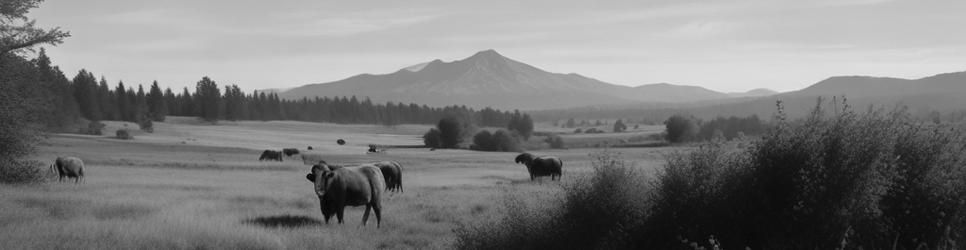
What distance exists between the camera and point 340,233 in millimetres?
14133

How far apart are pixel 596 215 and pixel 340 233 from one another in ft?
21.4

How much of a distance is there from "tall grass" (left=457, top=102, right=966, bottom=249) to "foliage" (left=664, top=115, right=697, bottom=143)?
381 ft

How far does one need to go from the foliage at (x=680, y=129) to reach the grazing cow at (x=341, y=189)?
367ft

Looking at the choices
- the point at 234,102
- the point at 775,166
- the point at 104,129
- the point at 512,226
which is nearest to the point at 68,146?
the point at 104,129

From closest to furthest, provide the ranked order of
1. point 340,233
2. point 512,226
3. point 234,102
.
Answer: point 512,226 → point 340,233 → point 234,102

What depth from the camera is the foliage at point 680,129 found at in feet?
398

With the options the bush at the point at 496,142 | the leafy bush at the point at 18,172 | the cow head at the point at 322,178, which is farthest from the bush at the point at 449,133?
the cow head at the point at 322,178

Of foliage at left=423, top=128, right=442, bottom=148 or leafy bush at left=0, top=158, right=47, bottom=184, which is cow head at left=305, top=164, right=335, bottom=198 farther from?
foliage at left=423, top=128, right=442, bottom=148

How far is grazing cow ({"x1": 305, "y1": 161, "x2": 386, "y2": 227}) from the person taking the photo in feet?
51.1

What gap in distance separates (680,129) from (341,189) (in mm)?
113371

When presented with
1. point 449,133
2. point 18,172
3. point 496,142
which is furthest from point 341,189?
point 449,133

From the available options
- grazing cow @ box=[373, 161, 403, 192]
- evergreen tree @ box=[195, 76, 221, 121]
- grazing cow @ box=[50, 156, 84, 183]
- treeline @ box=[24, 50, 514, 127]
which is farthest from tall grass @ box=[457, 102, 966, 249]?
evergreen tree @ box=[195, 76, 221, 121]

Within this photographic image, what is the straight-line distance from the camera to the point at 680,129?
399ft

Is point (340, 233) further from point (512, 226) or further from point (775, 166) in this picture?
point (775, 166)
